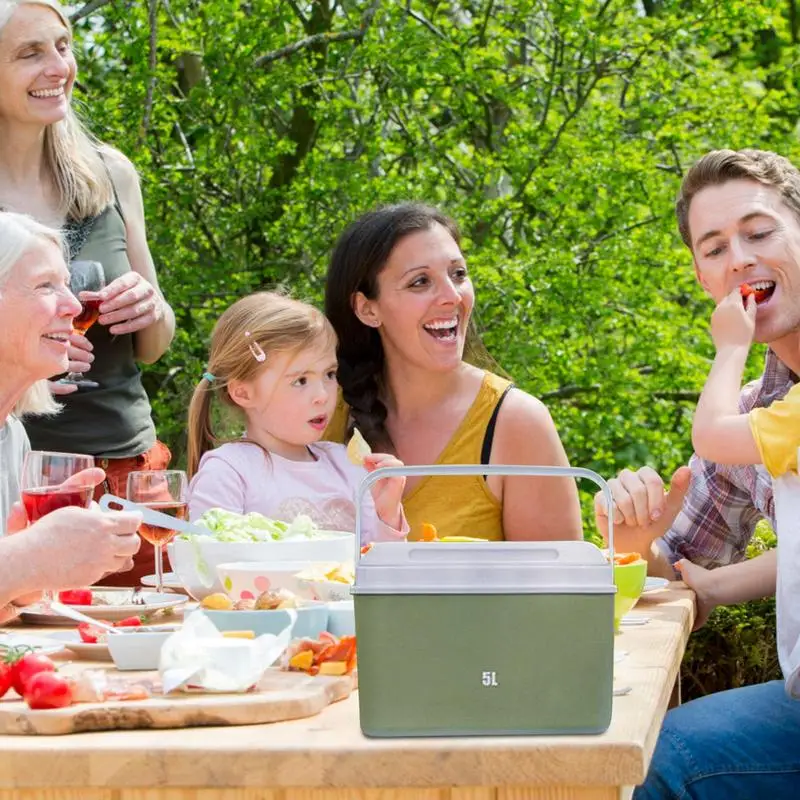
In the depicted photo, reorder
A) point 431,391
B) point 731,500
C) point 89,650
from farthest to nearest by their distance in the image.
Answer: point 431,391 < point 731,500 < point 89,650

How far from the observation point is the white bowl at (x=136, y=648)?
1.82 meters

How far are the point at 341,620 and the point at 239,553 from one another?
0.30m

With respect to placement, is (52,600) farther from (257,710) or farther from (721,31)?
(721,31)

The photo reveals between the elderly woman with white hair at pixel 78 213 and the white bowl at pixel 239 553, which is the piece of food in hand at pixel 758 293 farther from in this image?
the elderly woman with white hair at pixel 78 213

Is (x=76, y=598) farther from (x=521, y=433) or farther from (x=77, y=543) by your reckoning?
(x=521, y=433)

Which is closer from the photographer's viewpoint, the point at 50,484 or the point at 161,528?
the point at 50,484

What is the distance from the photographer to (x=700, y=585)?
2840mm

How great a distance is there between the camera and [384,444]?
A: 3502 mm

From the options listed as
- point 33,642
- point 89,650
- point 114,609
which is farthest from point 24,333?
point 89,650

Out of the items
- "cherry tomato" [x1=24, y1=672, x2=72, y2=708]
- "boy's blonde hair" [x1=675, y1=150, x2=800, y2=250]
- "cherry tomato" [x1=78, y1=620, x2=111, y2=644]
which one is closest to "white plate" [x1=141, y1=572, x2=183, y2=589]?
"cherry tomato" [x1=78, y1=620, x2=111, y2=644]

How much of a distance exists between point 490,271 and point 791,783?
480 centimetres

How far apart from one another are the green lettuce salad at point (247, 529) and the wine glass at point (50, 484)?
223 millimetres

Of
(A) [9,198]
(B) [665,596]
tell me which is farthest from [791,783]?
(A) [9,198]

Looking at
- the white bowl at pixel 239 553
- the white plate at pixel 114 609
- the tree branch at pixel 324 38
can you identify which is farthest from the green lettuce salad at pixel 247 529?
the tree branch at pixel 324 38
